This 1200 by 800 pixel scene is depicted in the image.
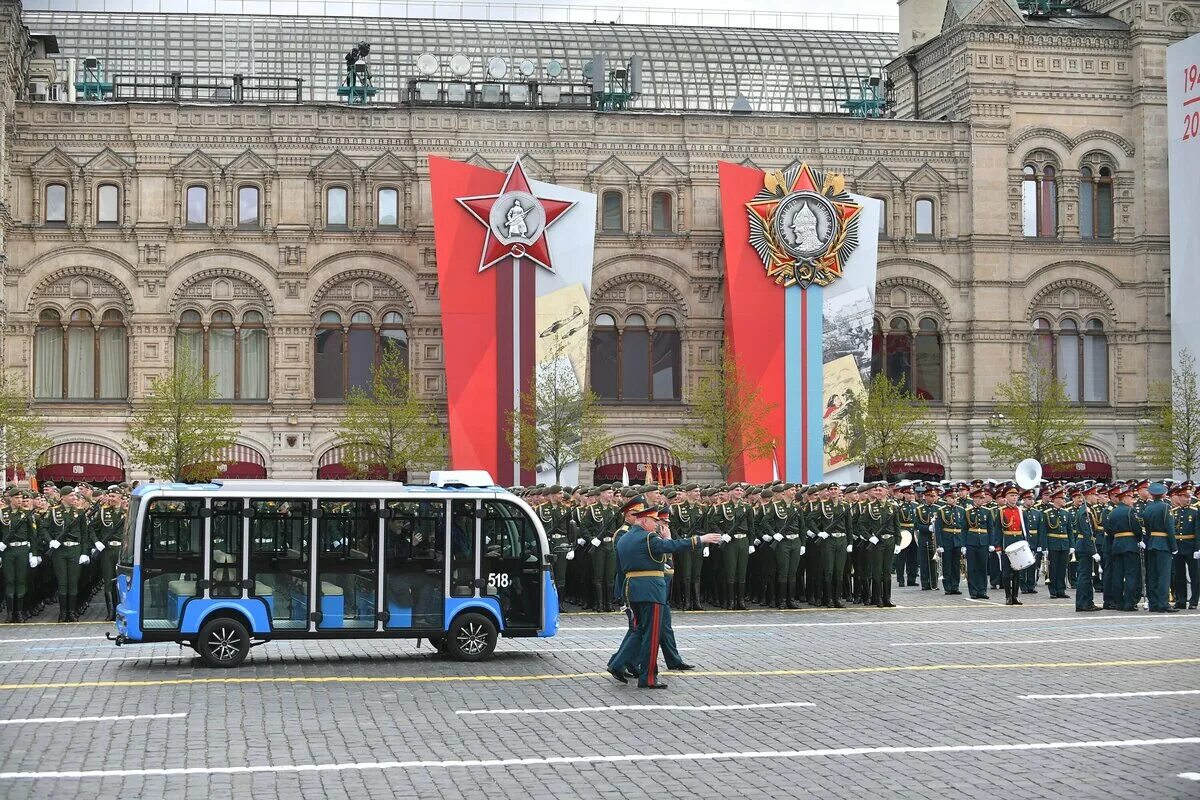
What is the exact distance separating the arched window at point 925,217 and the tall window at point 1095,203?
5129 mm

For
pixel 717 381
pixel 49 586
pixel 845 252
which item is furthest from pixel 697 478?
pixel 49 586

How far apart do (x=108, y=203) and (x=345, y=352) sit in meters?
8.52

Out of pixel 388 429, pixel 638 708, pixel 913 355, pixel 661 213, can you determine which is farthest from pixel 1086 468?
pixel 638 708

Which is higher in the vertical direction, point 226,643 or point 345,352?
point 345,352

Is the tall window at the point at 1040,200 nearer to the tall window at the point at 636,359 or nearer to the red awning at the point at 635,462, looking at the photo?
the tall window at the point at 636,359

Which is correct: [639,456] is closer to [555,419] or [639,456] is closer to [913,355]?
[555,419]

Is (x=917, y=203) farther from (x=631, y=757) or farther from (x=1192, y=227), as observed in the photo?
(x=631, y=757)

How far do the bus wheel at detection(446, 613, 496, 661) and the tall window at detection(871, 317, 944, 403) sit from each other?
121 feet

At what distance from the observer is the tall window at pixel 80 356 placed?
51.5 m

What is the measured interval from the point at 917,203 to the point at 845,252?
14.9 ft

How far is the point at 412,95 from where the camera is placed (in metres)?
54.0

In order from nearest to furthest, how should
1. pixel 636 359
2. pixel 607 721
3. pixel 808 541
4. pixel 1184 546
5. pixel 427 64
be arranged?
pixel 607 721
pixel 808 541
pixel 1184 546
pixel 636 359
pixel 427 64

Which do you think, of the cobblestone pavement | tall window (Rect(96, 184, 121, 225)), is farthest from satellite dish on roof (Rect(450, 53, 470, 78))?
the cobblestone pavement

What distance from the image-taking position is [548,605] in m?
20.2
